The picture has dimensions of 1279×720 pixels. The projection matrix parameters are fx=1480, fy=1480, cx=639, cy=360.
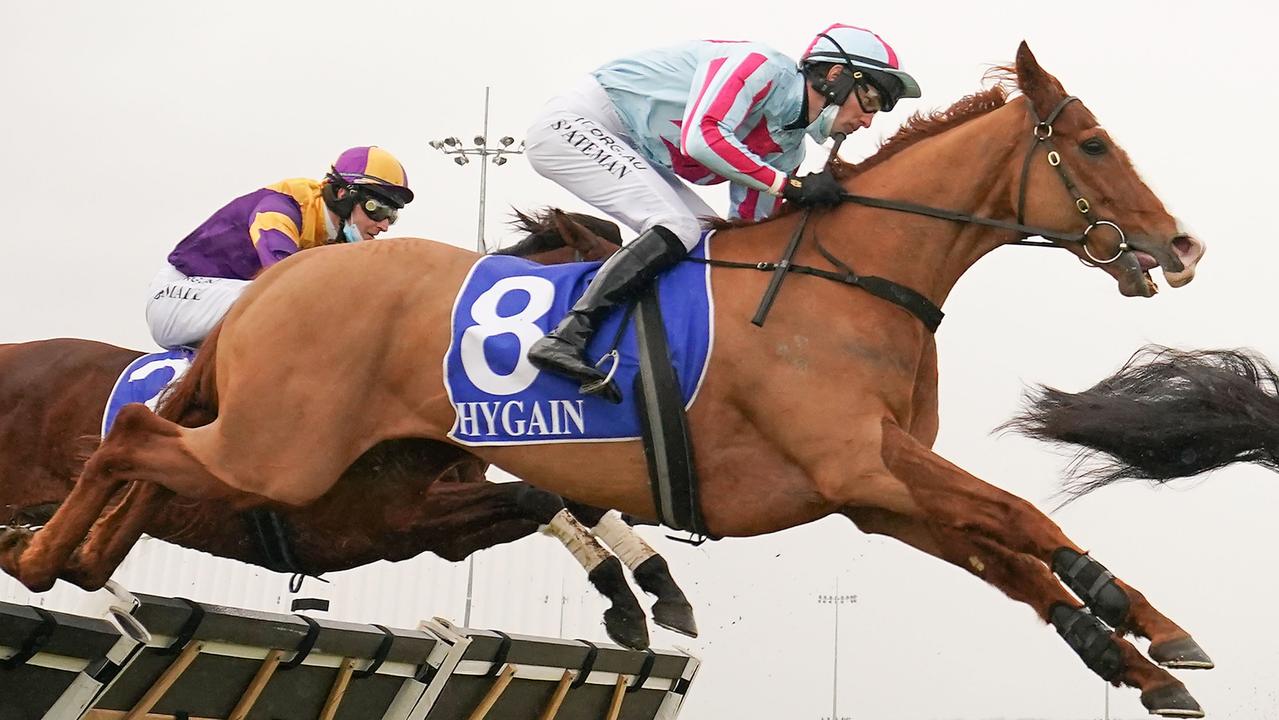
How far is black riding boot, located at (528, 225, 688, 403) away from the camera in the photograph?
3307mm

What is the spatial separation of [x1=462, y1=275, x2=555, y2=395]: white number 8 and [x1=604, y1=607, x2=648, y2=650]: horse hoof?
0.99 metres

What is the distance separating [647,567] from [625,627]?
0.64 ft

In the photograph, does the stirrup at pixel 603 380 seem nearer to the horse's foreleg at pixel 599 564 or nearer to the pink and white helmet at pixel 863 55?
the pink and white helmet at pixel 863 55

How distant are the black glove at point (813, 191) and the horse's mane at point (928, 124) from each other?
6cm

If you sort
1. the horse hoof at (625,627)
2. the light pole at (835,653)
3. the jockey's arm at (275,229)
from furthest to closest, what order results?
1. the light pole at (835,653)
2. the jockey's arm at (275,229)
3. the horse hoof at (625,627)

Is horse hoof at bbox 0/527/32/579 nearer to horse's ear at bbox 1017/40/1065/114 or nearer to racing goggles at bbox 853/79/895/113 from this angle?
racing goggles at bbox 853/79/895/113

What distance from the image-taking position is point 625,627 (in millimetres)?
4148

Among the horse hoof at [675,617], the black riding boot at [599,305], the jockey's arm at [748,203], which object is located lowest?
the horse hoof at [675,617]

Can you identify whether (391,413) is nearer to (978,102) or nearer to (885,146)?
(885,146)

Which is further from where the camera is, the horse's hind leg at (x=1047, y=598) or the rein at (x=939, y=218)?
the rein at (x=939, y=218)

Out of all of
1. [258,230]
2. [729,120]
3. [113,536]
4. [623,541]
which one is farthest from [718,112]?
[113,536]

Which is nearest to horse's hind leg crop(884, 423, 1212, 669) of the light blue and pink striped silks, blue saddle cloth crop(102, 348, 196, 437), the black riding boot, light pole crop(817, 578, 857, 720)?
the black riding boot

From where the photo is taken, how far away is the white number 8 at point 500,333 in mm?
3420

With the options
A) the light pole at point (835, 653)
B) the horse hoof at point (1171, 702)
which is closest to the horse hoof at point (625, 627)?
the horse hoof at point (1171, 702)
